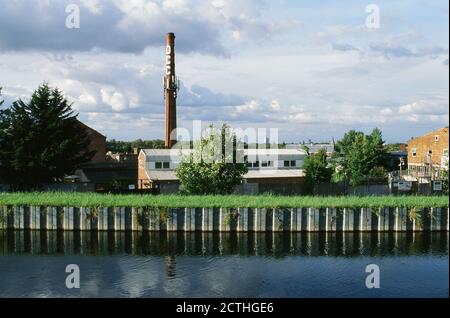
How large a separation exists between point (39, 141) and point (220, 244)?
71.7 ft

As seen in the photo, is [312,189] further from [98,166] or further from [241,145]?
[98,166]

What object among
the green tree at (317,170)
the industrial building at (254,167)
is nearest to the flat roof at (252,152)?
the industrial building at (254,167)

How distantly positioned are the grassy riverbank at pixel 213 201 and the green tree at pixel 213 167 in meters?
3.47

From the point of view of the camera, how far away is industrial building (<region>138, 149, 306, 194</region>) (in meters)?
56.4

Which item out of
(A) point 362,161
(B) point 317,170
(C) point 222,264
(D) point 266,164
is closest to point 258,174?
(D) point 266,164

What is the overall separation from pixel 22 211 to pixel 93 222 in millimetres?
5499

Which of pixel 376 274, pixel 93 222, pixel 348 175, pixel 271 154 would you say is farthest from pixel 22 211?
pixel 348 175

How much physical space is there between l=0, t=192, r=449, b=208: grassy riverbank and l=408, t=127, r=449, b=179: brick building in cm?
2979

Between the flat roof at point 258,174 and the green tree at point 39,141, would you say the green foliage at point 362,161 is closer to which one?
the flat roof at point 258,174

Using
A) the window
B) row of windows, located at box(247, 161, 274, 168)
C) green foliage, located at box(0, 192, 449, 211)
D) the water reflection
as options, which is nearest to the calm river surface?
the water reflection

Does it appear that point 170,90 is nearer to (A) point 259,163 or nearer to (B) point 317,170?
(A) point 259,163

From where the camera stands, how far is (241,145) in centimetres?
4238

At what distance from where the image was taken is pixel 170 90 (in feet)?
222
